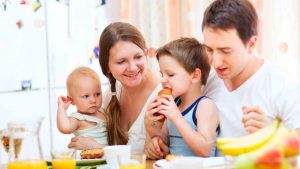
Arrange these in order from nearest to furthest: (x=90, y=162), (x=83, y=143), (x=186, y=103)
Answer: (x=90, y=162) → (x=186, y=103) → (x=83, y=143)

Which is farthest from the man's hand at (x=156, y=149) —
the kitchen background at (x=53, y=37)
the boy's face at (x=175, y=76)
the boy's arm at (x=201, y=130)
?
the kitchen background at (x=53, y=37)

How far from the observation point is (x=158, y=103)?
72.6 inches

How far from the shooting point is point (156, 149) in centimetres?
182

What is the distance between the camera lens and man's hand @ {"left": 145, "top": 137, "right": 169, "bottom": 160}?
1.82 metres

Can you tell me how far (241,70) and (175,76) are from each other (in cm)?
26

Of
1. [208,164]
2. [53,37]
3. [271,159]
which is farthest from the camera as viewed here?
[53,37]

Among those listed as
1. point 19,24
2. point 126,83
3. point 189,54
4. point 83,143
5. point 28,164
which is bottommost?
point 83,143

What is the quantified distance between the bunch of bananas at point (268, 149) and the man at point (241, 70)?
890mm

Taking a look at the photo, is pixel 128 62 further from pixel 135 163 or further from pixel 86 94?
pixel 135 163

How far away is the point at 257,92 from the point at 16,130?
2.93ft

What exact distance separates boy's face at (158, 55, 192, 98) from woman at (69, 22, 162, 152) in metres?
0.23

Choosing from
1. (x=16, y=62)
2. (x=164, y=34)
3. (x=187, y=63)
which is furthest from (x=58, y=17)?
(x=187, y=63)

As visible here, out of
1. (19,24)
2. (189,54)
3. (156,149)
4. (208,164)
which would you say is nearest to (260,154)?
(208,164)


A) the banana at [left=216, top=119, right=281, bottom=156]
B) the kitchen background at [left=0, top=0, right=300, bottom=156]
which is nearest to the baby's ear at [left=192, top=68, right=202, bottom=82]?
the banana at [left=216, top=119, right=281, bottom=156]
